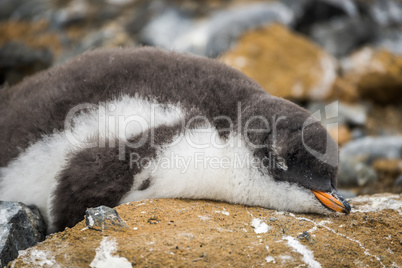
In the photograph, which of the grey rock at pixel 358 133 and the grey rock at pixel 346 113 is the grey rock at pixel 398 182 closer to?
the grey rock at pixel 358 133

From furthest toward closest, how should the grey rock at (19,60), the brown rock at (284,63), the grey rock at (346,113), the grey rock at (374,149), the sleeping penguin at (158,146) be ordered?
the grey rock at (19,60) < the brown rock at (284,63) < the grey rock at (346,113) < the grey rock at (374,149) < the sleeping penguin at (158,146)

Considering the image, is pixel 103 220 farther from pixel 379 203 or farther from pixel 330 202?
pixel 379 203

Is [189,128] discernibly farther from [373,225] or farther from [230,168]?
[373,225]

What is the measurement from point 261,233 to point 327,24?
9.14m

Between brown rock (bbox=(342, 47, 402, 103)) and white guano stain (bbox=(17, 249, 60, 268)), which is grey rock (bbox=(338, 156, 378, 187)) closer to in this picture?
brown rock (bbox=(342, 47, 402, 103))

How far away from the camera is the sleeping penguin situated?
3.40 metres

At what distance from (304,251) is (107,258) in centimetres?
140

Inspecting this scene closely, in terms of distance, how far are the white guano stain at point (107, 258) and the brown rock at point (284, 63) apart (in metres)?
5.94

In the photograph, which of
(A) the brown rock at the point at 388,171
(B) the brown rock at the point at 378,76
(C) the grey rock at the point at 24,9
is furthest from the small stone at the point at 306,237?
(C) the grey rock at the point at 24,9

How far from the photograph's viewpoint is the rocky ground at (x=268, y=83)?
2992 mm

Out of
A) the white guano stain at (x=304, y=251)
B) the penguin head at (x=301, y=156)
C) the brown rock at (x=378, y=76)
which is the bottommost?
the white guano stain at (x=304, y=251)

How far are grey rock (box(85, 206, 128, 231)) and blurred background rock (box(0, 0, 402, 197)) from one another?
5.06 m

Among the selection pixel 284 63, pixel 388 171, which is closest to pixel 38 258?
pixel 388 171

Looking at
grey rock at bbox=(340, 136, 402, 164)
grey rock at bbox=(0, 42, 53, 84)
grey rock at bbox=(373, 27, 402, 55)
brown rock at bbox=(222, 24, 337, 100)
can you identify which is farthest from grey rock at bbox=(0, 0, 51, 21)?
grey rock at bbox=(373, 27, 402, 55)
